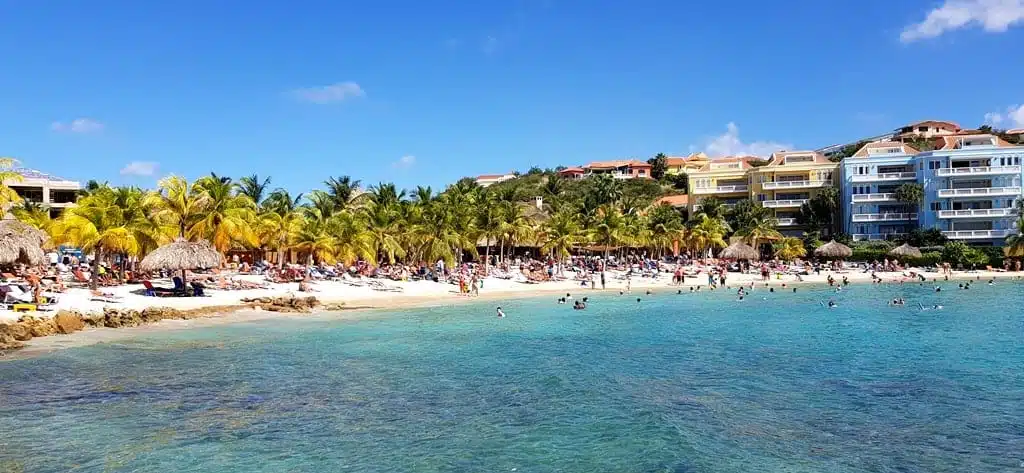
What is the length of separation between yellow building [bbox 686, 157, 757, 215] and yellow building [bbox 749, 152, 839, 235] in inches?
78.9

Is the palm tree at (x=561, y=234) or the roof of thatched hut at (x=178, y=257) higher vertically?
the palm tree at (x=561, y=234)

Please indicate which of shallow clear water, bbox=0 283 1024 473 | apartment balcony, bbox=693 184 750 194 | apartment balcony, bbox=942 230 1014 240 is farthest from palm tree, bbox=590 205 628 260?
shallow clear water, bbox=0 283 1024 473

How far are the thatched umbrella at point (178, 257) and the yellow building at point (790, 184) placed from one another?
55264mm

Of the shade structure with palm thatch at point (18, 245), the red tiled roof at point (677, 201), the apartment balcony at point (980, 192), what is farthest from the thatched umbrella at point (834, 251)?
the shade structure with palm thatch at point (18, 245)

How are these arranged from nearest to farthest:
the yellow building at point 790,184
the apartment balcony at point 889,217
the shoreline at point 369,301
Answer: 1. the shoreline at point 369,301
2. the apartment balcony at point 889,217
3. the yellow building at point 790,184

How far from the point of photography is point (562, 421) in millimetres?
12531

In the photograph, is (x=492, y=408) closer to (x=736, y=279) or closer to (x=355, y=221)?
(x=355, y=221)

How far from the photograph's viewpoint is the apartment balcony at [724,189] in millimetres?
75938

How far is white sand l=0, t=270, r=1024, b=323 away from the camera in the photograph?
1050 inches

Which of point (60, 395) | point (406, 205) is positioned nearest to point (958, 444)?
point (60, 395)

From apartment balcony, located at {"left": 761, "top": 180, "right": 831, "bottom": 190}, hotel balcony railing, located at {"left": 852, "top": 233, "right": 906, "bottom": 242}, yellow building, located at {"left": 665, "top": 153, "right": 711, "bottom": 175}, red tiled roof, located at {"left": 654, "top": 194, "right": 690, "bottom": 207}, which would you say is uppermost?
yellow building, located at {"left": 665, "top": 153, "right": 711, "bottom": 175}

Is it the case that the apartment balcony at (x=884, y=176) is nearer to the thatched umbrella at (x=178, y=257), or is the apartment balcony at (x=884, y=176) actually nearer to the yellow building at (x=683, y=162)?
the yellow building at (x=683, y=162)

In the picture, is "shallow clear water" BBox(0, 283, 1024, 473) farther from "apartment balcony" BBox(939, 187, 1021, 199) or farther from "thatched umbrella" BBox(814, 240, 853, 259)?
"apartment balcony" BBox(939, 187, 1021, 199)

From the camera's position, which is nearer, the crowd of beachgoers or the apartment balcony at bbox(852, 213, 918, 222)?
the crowd of beachgoers
